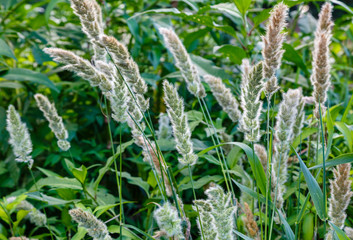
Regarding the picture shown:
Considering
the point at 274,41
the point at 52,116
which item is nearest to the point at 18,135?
the point at 52,116

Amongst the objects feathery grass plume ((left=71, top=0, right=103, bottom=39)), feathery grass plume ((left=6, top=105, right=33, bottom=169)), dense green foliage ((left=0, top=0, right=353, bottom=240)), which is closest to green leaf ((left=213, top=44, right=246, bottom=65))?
dense green foliage ((left=0, top=0, right=353, bottom=240))

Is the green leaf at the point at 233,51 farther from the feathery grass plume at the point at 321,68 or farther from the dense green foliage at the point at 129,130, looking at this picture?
the feathery grass plume at the point at 321,68

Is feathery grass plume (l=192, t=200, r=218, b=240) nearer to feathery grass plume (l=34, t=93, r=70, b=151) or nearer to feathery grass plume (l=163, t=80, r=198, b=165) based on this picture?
feathery grass plume (l=163, t=80, r=198, b=165)

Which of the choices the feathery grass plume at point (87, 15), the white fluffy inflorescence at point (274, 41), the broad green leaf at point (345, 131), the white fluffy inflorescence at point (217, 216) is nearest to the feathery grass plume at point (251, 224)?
the white fluffy inflorescence at point (217, 216)

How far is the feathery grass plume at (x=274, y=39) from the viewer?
71 centimetres

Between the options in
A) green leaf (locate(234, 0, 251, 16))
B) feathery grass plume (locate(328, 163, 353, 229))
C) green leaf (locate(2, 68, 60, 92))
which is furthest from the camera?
green leaf (locate(2, 68, 60, 92))

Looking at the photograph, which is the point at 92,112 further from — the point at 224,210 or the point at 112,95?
the point at 224,210

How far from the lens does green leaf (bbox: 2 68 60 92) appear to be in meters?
1.33

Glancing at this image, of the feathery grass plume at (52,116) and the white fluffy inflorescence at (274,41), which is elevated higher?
the white fluffy inflorescence at (274,41)

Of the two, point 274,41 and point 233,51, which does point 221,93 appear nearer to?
point 274,41

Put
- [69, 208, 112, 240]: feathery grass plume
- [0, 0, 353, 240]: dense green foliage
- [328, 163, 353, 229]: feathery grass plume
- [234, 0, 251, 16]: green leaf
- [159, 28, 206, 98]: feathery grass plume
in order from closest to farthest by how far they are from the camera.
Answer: [69, 208, 112, 240]: feathery grass plume < [328, 163, 353, 229]: feathery grass plume < [159, 28, 206, 98]: feathery grass plume < [0, 0, 353, 240]: dense green foliage < [234, 0, 251, 16]: green leaf

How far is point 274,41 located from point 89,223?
504 millimetres

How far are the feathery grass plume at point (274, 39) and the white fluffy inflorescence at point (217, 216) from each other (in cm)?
27

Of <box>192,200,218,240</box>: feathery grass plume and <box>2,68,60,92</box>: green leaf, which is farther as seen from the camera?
<box>2,68,60,92</box>: green leaf
